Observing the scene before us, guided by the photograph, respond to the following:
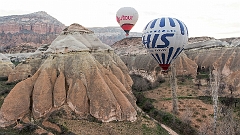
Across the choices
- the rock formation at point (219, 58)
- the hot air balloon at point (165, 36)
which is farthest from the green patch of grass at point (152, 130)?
the rock formation at point (219, 58)

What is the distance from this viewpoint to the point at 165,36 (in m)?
22.9

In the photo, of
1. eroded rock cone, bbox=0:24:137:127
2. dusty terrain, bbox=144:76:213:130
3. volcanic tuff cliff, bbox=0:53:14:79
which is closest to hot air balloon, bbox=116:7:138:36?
dusty terrain, bbox=144:76:213:130

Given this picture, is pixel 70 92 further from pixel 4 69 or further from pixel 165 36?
pixel 4 69

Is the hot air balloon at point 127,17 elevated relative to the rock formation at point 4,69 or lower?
elevated

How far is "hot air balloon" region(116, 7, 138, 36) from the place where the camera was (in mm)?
43844

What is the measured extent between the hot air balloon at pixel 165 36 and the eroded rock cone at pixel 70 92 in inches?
255

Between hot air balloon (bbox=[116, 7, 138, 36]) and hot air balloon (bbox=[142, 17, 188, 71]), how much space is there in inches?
801

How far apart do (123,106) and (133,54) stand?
47.2 metres

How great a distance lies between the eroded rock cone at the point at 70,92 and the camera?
24375 mm

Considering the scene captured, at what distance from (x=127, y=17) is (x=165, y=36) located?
21892 mm

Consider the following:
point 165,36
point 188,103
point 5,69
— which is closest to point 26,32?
point 5,69

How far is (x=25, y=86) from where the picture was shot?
84.2 ft

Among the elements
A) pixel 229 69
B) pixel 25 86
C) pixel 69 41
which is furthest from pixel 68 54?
pixel 229 69

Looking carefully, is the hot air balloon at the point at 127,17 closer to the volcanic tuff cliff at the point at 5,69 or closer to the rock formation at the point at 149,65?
the rock formation at the point at 149,65
